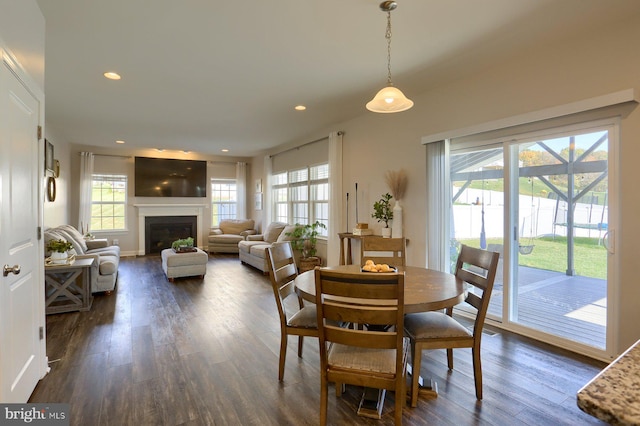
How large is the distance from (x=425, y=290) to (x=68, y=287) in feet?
13.9

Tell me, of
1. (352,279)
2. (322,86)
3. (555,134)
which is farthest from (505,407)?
(322,86)

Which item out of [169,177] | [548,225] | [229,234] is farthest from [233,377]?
[169,177]

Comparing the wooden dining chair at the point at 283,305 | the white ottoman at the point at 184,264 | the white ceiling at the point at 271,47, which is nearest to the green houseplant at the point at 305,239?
the white ottoman at the point at 184,264

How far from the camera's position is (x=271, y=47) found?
293 cm

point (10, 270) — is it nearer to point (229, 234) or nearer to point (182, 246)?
point (182, 246)

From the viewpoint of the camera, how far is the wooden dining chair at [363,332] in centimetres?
156

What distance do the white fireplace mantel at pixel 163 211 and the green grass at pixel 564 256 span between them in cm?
767

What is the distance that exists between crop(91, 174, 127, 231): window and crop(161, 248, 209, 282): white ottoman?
358cm

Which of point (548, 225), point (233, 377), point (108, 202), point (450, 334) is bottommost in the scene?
point (233, 377)

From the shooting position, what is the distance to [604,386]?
0.64m

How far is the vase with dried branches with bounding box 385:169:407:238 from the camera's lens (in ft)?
14.1

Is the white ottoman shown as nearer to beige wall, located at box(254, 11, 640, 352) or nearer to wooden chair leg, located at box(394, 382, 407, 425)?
beige wall, located at box(254, 11, 640, 352)

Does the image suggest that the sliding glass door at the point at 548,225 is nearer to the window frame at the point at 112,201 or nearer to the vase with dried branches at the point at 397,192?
the vase with dried branches at the point at 397,192

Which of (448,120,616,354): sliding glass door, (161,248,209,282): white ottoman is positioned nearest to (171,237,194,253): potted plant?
(161,248,209,282): white ottoman
